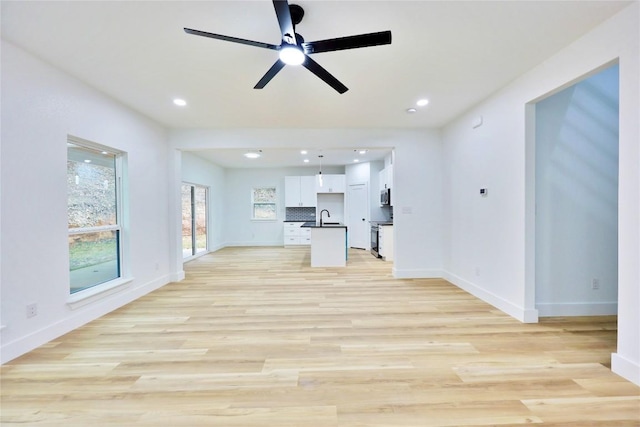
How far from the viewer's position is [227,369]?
205 cm

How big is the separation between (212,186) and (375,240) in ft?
15.8

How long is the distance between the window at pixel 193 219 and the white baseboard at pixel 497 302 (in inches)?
235

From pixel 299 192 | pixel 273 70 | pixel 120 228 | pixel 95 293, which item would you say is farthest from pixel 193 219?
pixel 273 70

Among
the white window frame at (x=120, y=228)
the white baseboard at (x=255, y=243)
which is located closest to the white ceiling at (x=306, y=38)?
the white window frame at (x=120, y=228)

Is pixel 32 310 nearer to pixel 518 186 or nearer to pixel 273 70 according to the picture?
pixel 273 70

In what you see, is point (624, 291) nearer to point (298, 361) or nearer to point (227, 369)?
point (298, 361)

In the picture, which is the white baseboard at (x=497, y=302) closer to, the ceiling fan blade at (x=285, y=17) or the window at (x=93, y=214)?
the ceiling fan blade at (x=285, y=17)

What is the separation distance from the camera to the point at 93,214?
3.23 m

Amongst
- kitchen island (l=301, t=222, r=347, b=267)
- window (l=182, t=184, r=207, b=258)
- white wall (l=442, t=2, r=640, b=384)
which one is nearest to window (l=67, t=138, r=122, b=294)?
window (l=182, t=184, r=207, b=258)

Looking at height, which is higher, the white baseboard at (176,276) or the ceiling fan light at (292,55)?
the ceiling fan light at (292,55)

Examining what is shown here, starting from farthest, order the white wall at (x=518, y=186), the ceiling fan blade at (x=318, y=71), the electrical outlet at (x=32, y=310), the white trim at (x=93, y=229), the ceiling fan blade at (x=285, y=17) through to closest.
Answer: the white trim at (x=93, y=229)
the electrical outlet at (x=32, y=310)
the ceiling fan blade at (x=318, y=71)
the white wall at (x=518, y=186)
the ceiling fan blade at (x=285, y=17)

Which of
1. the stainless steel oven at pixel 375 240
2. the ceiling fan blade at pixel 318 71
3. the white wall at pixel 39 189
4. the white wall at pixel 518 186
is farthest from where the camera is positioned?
the stainless steel oven at pixel 375 240

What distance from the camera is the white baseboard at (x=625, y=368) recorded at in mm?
1830

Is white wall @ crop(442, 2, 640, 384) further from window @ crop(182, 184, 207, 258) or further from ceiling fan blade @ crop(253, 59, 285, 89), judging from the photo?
window @ crop(182, 184, 207, 258)
